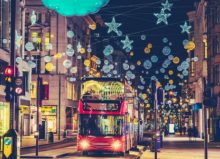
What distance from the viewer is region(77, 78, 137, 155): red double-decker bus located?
91.5ft

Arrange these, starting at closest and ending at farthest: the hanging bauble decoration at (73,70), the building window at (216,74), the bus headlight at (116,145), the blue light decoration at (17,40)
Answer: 1. the bus headlight at (116,145)
2. the blue light decoration at (17,40)
3. the building window at (216,74)
4. the hanging bauble decoration at (73,70)

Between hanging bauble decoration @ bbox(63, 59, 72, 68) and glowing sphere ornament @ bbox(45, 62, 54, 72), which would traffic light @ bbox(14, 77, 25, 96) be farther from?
hanging bauble decoration @ bbox(63, 59, 72, 68)

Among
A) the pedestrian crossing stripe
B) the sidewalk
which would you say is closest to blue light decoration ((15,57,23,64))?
the sidewalk

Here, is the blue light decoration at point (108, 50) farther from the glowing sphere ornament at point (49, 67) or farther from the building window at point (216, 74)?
the glowing sphere ornament at point (49, 67)

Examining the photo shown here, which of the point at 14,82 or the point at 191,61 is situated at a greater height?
the point at 191,61

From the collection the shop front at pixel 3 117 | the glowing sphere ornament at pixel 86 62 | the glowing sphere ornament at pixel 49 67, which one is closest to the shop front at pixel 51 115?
the glowing sphere ornament at pixel 49 67

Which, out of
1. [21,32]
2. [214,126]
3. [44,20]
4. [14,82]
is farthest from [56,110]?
[14,82]

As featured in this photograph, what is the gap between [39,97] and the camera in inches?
1118

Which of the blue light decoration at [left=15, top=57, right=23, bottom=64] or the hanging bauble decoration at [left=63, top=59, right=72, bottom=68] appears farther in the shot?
the hanging bauble decoration at [left=63, top=59, right=72, bottom=68]

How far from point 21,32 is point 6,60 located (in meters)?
8.84

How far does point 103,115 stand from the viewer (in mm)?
28312

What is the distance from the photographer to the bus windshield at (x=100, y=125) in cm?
2847

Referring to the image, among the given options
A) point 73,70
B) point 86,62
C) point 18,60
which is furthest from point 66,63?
point 86,62

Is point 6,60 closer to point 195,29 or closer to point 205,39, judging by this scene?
point 205,39
